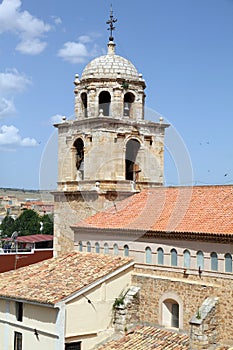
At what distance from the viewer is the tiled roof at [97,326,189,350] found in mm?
19094

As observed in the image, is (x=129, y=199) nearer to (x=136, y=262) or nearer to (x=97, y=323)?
(x=136, y=262)

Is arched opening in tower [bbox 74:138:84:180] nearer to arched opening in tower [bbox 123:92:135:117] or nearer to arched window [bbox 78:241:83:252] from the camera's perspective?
arched opening in tower [bbox 123:92:135:117]

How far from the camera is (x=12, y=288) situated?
2244cm

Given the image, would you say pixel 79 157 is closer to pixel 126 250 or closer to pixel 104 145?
pixel 104 145

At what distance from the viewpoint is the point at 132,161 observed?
2753 centimetres

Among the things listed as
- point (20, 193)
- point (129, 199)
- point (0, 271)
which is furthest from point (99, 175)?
point (20, 193)

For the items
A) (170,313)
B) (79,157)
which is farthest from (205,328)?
(79,157)

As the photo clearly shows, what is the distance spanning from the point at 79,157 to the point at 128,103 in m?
3.31

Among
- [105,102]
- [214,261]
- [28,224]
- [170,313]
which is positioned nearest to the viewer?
[214,261]

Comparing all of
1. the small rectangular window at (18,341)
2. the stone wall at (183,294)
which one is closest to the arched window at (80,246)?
the stone wall at (183,294)

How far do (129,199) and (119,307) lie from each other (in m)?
5.54

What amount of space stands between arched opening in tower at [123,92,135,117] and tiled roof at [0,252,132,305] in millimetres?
6746

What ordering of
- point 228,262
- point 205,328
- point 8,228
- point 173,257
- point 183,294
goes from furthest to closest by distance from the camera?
1. point 8,228
2. point 173,257
3. point 183,294
4. point 228,262
5. point 205,328

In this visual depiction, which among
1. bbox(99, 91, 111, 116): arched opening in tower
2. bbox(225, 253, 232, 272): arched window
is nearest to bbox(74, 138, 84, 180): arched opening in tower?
bbox(99, 91, 111, 116): arched opening in tower
